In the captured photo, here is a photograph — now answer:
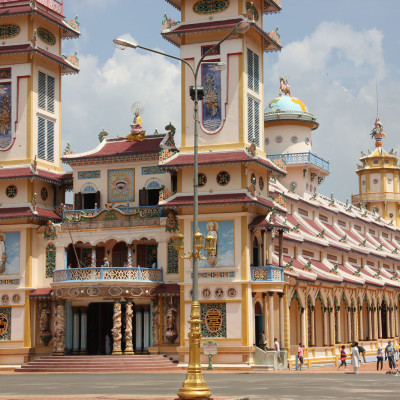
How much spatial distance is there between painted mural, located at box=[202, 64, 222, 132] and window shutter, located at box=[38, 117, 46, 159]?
11.2 meters

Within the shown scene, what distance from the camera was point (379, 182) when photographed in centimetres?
10200

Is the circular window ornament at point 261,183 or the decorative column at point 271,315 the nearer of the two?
the decorative column at point 271,315

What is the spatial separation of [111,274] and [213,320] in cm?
642

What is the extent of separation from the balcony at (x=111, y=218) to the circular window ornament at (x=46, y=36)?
11.0m

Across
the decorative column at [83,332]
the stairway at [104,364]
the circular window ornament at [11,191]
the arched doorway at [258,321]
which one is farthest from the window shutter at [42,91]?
the arched doorway at [258,321]

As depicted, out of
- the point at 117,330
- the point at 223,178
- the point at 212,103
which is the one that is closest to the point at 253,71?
the point at 212,103

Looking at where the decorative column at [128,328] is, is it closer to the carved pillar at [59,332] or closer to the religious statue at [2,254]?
the carved pillar at [59,332]

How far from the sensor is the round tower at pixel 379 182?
102 meters

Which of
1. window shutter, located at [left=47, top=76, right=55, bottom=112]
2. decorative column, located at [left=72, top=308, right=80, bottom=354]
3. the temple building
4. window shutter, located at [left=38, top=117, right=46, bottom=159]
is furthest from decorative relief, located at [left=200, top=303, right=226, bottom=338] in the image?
window shutter, located at [left=47, top=76, right=55, bottom=112]

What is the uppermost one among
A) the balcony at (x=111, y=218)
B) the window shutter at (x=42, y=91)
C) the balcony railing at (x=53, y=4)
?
the balcony railing at (x=53, y=4)

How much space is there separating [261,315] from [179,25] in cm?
1741

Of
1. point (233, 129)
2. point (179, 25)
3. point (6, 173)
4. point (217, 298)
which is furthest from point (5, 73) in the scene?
point (217, 298)

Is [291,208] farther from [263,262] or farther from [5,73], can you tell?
[5,73]

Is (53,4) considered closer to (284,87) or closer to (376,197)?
(284,87)
